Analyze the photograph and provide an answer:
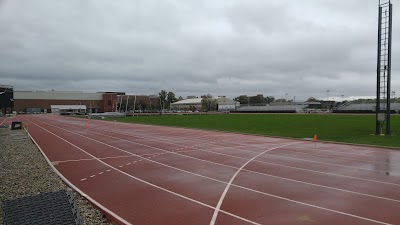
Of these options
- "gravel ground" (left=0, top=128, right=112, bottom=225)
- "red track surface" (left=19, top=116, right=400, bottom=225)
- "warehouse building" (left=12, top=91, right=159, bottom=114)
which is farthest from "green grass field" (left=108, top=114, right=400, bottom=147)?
"warehouse building" (left=12, top=91, right=159, bottom=114)

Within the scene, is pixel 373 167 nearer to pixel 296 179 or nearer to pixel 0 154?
pixel 296 179

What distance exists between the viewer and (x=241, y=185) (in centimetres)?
912

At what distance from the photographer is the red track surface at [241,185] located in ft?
22.0

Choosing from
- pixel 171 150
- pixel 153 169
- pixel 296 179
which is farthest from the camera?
pixel 171 150

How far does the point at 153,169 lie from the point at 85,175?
227 centimetres

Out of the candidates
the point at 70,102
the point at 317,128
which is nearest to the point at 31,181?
the point at 317,128

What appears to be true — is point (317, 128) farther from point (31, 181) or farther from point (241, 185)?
point (31, 181)

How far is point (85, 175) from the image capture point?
35.2 ft

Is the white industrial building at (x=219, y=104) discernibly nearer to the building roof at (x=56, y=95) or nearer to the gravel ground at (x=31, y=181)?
the building roof at (x=56, y=95)

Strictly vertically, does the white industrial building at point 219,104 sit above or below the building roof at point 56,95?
below

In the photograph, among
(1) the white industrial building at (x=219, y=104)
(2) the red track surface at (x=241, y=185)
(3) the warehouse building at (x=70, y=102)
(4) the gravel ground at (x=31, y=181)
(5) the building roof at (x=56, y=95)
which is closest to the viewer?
(2) the red track surface at (x=241, y=185)

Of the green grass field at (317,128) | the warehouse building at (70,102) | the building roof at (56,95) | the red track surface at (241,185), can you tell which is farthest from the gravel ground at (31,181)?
the building roof at (56,95)

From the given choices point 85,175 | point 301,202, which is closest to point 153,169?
point 85,175

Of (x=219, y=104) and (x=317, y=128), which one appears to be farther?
(x=219, y=104)
